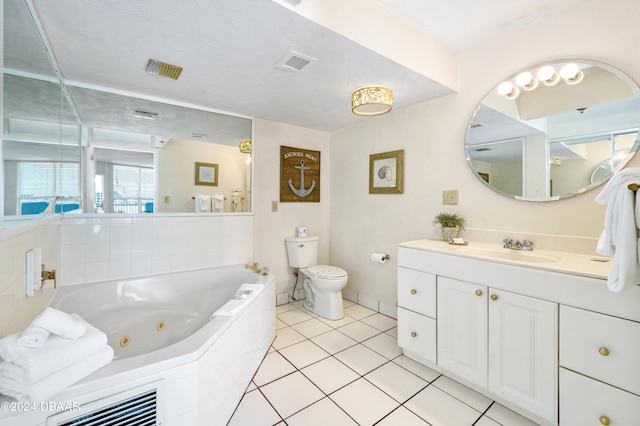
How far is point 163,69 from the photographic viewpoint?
182 cm

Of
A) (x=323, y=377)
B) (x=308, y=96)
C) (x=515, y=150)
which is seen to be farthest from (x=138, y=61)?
(x=515, y=150)

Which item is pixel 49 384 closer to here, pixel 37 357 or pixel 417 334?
pixel 37 357

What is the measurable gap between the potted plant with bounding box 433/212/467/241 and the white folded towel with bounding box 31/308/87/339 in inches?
86.8

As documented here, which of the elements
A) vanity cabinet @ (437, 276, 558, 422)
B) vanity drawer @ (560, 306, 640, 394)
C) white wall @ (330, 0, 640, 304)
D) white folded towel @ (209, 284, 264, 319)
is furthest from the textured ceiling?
vanity drawer @ (560, 306, 640, 394)

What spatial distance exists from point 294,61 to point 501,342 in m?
2.03

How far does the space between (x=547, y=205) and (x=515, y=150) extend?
0.42 m

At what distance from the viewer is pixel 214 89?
2.15 metres

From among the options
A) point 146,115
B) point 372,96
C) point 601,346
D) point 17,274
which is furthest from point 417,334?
point 146,115

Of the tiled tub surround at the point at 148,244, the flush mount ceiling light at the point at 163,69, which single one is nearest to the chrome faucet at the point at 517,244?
the tiled tub surround at the point at 148,244

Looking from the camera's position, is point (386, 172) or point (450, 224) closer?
point (450, 224)

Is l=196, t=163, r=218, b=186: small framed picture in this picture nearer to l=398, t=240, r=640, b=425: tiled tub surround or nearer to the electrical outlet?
l=398, t=240, r=640, b=425: tiled tub surround

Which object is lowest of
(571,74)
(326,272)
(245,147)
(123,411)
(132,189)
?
(123,411)

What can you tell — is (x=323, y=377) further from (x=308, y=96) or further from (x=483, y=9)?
(x=483, y=9)

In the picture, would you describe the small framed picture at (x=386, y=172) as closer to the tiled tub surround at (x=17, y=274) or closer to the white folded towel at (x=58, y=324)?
the white folded towel at (x=58, y=324)
